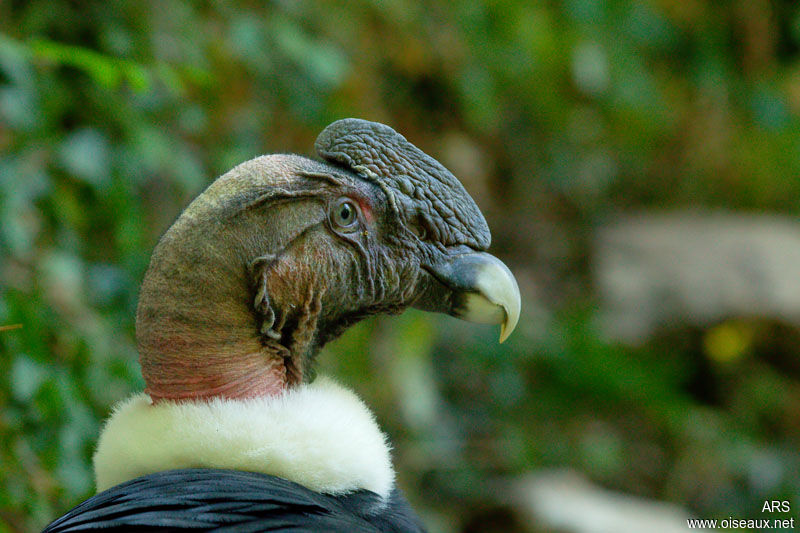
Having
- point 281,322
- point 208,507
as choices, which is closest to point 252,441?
point 208,507

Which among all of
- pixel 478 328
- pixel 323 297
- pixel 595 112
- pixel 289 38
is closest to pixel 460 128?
pixel 595 112

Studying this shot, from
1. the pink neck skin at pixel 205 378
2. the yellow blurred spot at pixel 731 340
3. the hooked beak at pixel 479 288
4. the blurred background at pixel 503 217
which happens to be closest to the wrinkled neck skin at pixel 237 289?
the pink neck skin at pixel 205 378

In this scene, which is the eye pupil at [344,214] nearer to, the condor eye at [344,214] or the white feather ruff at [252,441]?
the condor eye at [344,214]

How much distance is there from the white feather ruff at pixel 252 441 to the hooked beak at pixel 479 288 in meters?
0.34

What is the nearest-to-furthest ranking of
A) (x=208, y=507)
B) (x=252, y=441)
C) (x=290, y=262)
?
(x=208, y=507) → (x=252, y=441) → (x=290, y=262)

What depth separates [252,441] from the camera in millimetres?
1591

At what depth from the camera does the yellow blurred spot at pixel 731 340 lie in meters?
6.30

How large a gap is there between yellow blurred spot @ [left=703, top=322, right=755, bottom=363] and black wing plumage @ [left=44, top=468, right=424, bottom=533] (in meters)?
5.35

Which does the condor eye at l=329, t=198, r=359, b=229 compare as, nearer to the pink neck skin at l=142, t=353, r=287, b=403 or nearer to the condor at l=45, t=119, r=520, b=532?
the condor at l=45, t=119, r=520, b=532

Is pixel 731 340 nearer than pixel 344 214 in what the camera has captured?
No

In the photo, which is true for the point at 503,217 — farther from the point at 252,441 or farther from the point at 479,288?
the point at 252,441

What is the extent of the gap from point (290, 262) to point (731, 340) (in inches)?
211

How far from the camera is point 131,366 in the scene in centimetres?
246

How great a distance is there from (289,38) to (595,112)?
464 centimetres
